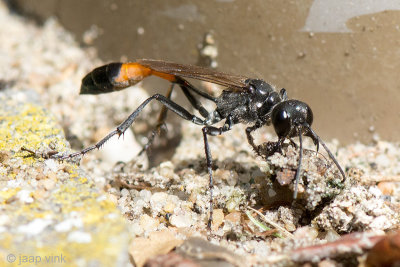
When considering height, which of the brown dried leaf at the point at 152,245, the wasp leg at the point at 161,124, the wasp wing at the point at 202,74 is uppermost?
the wasp wing at the point at 202,74

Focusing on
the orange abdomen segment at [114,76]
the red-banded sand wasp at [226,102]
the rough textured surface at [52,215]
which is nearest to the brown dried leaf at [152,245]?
the rough textured surface at [52,215]

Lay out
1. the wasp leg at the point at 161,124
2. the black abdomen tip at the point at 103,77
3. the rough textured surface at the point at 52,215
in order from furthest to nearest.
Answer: the wasp leg at the point at 161,124
the black abdomen tip at the point at 103,77
the rough textured surface at the point at 52,215

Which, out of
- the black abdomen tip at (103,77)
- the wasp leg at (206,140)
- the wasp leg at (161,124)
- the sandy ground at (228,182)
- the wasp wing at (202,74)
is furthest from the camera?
the wasp leg at (161,124)

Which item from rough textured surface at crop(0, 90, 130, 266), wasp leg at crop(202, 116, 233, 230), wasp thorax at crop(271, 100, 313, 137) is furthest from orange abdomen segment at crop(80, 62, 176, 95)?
wasp thorax at crop(271, 100, 313, 137)

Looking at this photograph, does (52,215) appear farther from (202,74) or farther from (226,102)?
(226,102)

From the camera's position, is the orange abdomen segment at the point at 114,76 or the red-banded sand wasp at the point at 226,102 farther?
the orange abdomen segment at the point at 114,76

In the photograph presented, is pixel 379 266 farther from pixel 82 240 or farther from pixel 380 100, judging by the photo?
pixel 380 100

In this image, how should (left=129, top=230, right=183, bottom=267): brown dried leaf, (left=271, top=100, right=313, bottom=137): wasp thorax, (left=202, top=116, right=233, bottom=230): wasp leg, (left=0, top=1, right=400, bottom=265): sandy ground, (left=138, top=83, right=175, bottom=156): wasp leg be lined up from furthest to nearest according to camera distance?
(left=138, top=83, right=175, bottom=156): wasp leg
(left=271, top=100, right=313, bottom=137): wasp thorax
(left=202, top=116, right=233, bottom=230): wasp leg
(left=0, top=1, right=400, bottom=265): sandy ground
(left=129, top=230, right=183, bottom=267): brown dried leaf

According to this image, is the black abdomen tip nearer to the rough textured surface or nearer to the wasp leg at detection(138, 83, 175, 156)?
the wasp leg at detection(138, 83, 175, 156)

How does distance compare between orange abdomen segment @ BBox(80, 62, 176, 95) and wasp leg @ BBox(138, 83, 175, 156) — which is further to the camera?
wasp leg @ BBox(138, 83, 175, 156)

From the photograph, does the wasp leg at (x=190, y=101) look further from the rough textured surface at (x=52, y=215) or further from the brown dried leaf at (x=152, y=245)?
the brown dried leaf at (x=152, y=245)
